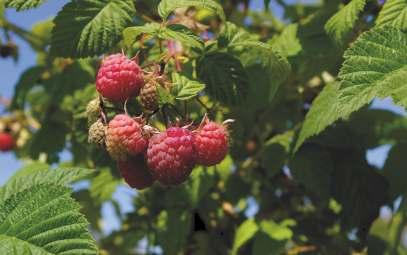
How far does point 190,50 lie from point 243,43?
8.5 inches

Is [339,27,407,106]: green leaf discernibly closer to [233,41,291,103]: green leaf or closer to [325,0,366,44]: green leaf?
[325,0,366,44]: green leaf

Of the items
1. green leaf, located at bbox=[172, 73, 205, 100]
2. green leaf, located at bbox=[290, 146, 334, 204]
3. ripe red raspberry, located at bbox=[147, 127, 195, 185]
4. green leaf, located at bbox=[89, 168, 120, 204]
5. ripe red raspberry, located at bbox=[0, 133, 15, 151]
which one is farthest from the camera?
ripe red raspberry, located at bbox=[0, 133, 15, 151]

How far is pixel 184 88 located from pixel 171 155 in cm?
21

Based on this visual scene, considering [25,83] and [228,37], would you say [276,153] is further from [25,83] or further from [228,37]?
[25,83]

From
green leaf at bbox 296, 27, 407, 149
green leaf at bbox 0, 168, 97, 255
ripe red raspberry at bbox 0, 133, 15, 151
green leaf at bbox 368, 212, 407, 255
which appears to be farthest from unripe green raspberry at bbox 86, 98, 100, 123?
ripe red raspberry at bbox 0, 133, 15, 151

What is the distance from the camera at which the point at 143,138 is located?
1731mm

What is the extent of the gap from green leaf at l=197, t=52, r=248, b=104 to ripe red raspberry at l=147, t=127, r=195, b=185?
305mm

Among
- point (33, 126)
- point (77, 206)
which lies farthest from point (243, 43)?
point (33, 126)

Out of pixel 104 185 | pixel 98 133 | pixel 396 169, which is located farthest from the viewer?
pixel 104 185

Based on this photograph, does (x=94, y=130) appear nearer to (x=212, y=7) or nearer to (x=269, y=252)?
(x=212, y=7)

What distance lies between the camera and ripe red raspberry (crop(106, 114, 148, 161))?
1.67 metres

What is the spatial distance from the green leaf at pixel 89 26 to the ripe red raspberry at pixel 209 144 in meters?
0.39

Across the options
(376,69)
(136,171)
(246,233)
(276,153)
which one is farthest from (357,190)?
(136,171)

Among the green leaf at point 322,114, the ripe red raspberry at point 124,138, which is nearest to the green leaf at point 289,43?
the green leaf at point 322,114
